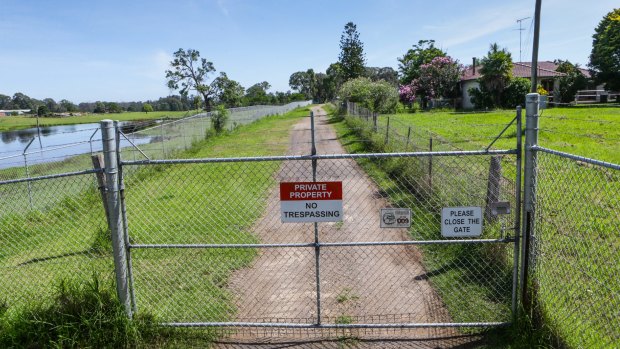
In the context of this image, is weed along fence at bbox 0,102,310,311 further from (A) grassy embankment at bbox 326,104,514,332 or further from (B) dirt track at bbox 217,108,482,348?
(A) grassy embankment at bbox 326,104,514,332

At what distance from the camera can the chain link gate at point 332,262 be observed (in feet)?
14.6

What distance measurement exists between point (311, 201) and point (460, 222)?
1.41m

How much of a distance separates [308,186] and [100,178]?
2064 millimetres

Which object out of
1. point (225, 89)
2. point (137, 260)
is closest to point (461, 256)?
point (137, 260)

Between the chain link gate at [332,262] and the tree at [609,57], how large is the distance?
3378cm

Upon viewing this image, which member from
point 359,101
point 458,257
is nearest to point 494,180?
point 458,257

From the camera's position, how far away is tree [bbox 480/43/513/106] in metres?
36.5

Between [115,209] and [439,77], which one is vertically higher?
[439,77]

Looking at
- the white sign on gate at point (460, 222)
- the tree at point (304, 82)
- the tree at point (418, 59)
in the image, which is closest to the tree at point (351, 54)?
the tree at point (418, 59)

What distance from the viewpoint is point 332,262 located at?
21.0 ft

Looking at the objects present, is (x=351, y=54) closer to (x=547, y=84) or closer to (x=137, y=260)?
(x=547, y=84)

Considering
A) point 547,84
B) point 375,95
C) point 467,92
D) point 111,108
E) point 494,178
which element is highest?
point 547,84

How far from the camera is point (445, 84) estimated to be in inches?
1802

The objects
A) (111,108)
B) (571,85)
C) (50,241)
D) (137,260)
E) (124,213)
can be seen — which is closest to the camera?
(124,213)
